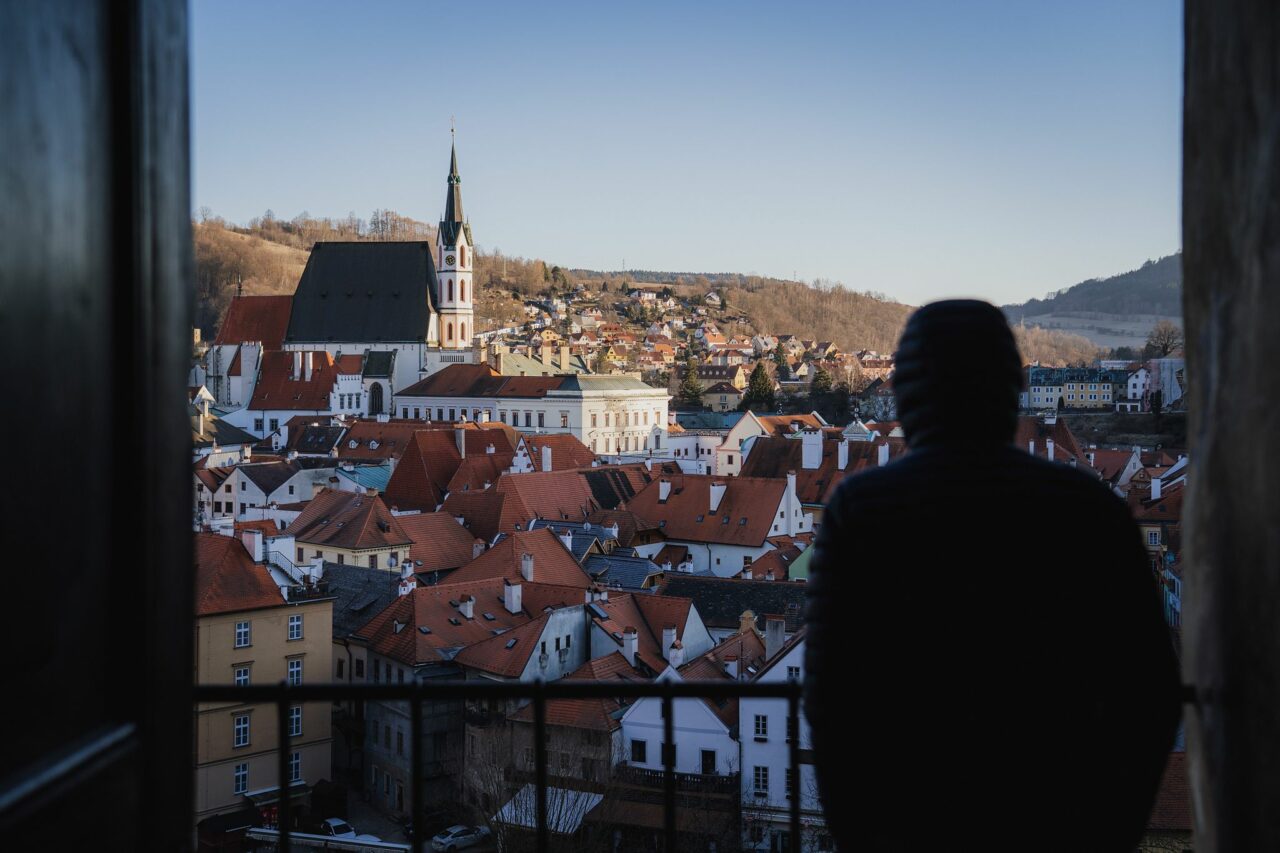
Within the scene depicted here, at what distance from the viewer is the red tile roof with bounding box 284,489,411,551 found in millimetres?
30109

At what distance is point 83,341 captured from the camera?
1265mm

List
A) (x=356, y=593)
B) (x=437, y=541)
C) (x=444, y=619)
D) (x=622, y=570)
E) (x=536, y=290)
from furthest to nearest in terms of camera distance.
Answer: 1. (x=536, y=290)
2. (x=437, y=541)
3. (x=622, y=570)
4. (x=356, y=593)
5. (x=444, y=619)

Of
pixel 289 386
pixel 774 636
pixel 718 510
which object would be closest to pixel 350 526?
pixel 718 510

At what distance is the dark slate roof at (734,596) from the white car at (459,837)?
9.49 meters

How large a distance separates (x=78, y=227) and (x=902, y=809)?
1.11 m

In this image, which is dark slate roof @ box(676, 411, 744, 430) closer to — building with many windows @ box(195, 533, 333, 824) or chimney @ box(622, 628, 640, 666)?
chimney @ box(622, 628, 640, 666)

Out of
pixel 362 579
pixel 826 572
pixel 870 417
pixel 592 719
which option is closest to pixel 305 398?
pixel 870 417

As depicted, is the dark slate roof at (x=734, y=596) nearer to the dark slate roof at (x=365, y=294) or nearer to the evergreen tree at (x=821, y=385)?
the evergreen tree at (x=821, y=385)

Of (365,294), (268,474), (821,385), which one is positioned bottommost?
(268,474)

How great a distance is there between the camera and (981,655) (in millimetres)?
1607

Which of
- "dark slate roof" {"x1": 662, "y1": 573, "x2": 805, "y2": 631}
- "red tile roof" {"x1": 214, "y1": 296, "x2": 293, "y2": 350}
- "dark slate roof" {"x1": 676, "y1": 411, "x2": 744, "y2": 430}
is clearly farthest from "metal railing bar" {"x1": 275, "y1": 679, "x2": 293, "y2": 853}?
"red tile roof" {"x1": 214, "y1": 296, "x2": 293, "y2": 350}

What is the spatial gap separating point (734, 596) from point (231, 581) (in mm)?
9868

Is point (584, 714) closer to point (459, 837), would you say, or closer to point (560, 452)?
point (459, 837)

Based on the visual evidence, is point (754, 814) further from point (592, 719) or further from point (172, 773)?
point (172, 773)
